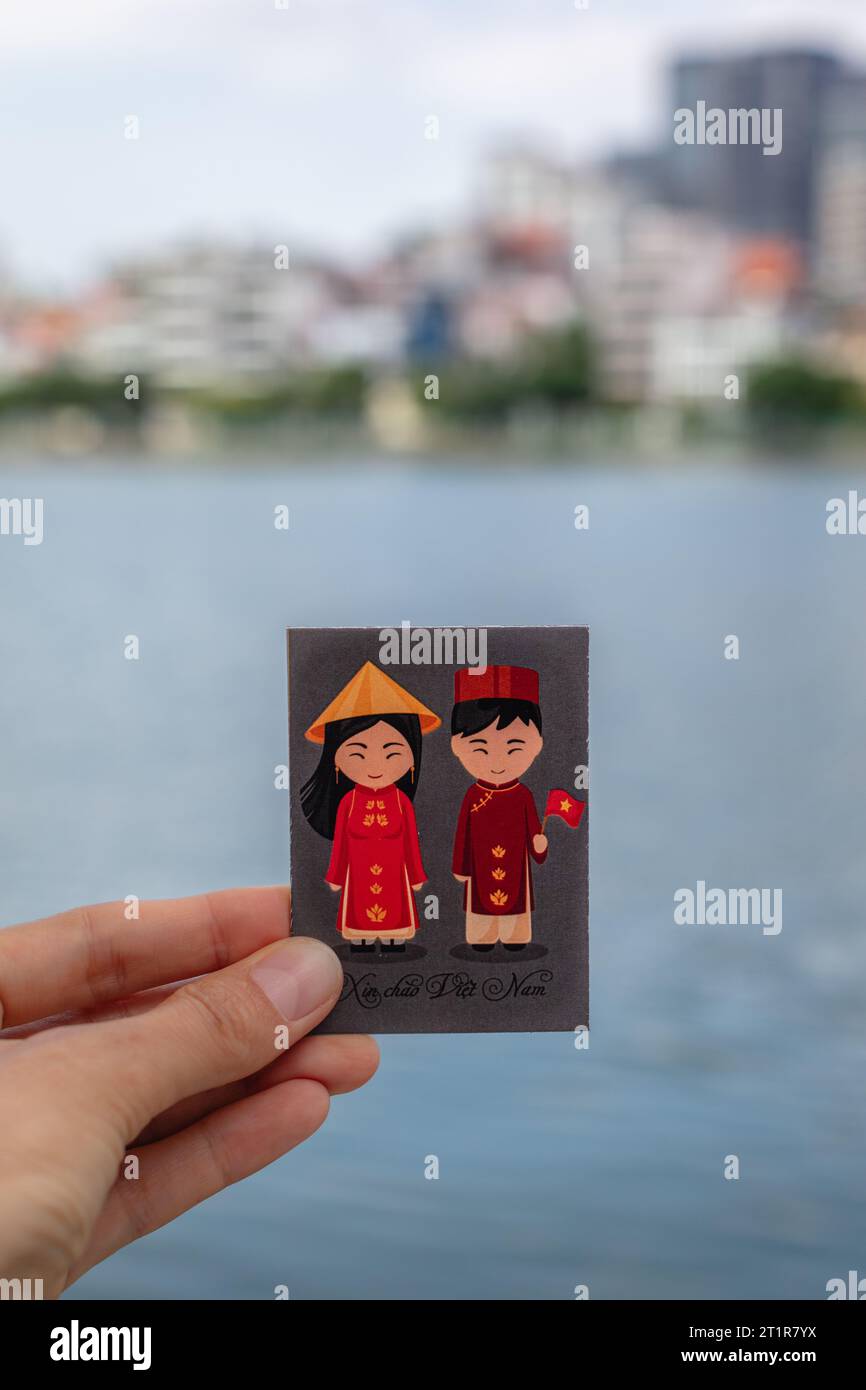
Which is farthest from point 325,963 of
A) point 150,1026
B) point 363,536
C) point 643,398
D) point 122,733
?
point 643,398

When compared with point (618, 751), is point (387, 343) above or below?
above

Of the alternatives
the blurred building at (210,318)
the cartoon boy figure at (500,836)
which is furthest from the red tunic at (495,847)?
the blurred building at (210,318)

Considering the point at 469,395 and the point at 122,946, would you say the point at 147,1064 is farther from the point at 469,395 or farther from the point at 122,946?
the point at 469,395

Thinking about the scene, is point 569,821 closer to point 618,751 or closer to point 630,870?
point 630,870

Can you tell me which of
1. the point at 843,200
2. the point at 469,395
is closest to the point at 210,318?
the point at 469,395

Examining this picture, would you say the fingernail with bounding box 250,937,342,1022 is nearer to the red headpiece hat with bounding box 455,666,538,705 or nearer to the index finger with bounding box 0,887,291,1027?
the index finger with bounding box 0,887,291,1027

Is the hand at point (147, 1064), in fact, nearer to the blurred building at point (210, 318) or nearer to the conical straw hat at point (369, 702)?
the conical straw hat at point (369, 702)
